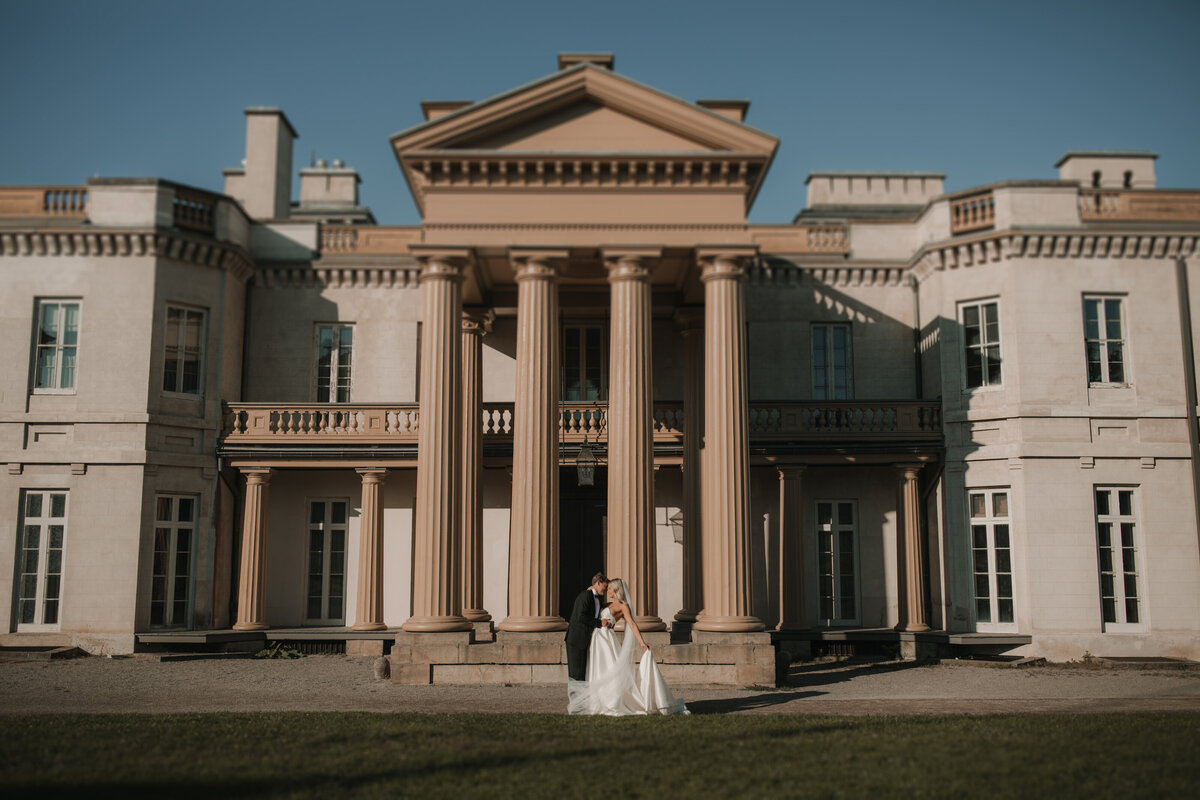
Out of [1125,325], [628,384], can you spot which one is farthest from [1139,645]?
[628,384]

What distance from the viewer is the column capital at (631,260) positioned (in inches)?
736

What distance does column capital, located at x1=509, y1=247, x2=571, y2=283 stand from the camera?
734 inches

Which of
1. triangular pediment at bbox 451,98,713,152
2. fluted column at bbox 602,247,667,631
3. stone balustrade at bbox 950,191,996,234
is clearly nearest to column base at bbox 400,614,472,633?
fluted column at bbox 602,247,667,631

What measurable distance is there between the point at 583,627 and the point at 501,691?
9.08 feet

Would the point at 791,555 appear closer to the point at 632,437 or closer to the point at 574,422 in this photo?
the point at 574,422

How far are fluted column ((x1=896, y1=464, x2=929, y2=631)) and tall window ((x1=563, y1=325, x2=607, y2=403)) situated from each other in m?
7.44

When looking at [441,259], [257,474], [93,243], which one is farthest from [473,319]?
[93,243]

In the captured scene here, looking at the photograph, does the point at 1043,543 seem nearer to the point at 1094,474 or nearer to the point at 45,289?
the point at 1094,474

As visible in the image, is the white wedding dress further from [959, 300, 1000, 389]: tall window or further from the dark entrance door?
[959, 300, 1000, 389]: tall window

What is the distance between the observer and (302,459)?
23359 millimetres

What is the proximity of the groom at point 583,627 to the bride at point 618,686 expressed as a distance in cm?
14

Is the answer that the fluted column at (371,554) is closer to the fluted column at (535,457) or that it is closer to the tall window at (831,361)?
the fluted column at (535,457)

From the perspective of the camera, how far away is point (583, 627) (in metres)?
14.4

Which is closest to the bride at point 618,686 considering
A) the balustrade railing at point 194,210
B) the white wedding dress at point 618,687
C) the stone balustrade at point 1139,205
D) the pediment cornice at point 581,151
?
the white wedding dress at point 618,687
